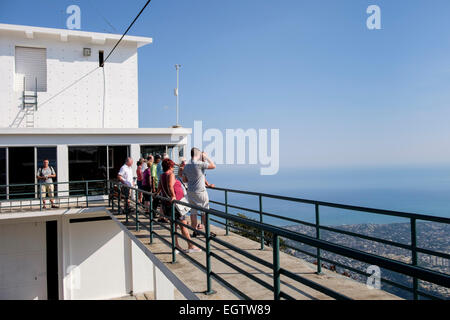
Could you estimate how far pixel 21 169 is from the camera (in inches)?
524

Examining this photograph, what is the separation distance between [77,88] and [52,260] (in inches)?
294

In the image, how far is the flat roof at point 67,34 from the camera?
47.1 ft

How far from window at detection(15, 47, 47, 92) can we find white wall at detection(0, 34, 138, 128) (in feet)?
0.74

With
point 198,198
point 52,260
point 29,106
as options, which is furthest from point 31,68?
point 198,198

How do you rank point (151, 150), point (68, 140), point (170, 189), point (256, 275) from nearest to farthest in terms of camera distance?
point (256, 275), point (170, 189), point (68, 140), point (151, 150)

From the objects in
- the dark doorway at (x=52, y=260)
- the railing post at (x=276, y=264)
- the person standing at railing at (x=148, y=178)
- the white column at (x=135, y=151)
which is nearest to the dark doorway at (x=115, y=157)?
the white column at (x=135, y=151)

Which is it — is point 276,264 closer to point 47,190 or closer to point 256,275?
point 256,275

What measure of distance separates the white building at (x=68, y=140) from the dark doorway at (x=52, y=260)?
70 mm

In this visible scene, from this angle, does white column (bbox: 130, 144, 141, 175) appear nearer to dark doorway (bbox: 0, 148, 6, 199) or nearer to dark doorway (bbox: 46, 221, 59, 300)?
dark doorway (bbox: 46, 221, 59, 300)

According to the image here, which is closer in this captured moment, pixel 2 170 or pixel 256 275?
pixel 256 275

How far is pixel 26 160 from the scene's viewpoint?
13336mm

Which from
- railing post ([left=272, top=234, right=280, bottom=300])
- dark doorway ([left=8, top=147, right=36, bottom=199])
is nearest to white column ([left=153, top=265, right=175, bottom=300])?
dark doorway ([left=8, top=147, right=36, bottom=199])

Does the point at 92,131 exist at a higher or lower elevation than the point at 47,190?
higher

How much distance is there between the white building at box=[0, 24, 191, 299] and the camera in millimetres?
13219
